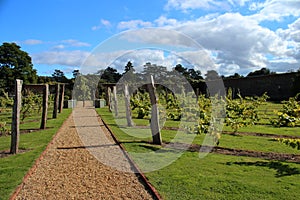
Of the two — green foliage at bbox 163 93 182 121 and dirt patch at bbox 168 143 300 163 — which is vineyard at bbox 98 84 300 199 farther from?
green foliage at bbox 163 93 182 121

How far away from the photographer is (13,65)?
46.8m

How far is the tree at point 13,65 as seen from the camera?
4469 cm

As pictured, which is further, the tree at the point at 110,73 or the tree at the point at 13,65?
the tree at the point at 13,65

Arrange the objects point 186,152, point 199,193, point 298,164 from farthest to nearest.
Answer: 1. point 186,152
2. point 298,164
3. point 199,193

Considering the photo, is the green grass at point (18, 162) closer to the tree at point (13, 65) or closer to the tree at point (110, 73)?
the tree at point (110, 73)

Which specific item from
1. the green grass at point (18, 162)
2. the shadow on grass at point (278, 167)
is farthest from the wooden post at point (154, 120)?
the green grass at point (18, 162)

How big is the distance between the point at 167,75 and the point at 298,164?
354 inches

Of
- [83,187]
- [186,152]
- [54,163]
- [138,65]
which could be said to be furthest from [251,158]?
[138,65]

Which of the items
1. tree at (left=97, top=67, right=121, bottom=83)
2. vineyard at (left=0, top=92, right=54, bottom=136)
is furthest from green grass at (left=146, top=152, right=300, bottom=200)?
tree at (left=97, top=67, right=121, bottom=83)

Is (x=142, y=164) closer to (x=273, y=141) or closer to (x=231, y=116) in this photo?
(x=273, y=141)

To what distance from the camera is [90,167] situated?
5.71 meters

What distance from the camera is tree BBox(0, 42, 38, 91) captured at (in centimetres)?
4469

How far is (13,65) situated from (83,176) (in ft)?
156

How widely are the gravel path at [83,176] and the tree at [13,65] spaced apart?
41.8m
